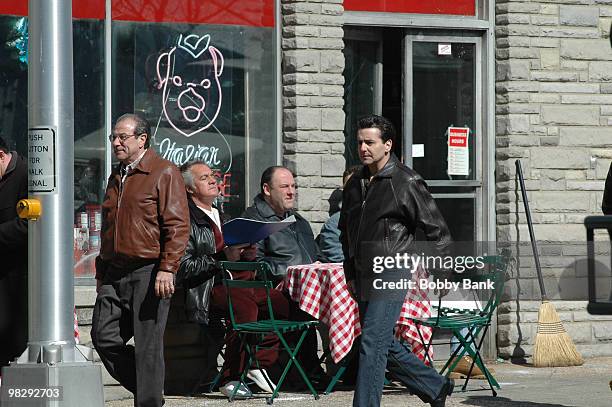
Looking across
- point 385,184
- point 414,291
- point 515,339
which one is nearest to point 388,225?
point 385,184

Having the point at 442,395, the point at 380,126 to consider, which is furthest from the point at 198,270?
the point at 442,395

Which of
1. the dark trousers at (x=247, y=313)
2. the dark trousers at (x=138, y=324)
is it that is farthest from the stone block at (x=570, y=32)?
the dark trousers at (x=138, y=324)

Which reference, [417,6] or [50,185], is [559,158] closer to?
[417,6]

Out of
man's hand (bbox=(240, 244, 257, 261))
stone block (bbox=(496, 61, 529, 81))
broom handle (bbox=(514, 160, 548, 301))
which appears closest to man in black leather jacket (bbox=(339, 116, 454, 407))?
man's hand (bbox=(240, 244, 257, 261))

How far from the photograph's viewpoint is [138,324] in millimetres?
8445

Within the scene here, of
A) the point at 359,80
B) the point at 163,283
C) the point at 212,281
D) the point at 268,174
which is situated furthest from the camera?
the point at 359,80

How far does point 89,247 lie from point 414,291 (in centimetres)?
281

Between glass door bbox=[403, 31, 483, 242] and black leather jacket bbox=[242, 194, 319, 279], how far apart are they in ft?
5.99

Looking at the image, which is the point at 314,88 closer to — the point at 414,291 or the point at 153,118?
the point at 153,118

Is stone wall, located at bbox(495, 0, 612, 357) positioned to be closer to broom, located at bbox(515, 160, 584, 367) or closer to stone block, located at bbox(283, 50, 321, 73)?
broom, located at bbox(515, 160, 584, 367)

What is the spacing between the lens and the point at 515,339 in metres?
12.4

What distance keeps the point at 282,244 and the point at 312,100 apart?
1.58 m

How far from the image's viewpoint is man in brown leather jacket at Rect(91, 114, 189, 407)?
27.6 ft

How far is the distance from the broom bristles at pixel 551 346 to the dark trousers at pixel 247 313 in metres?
2.50
